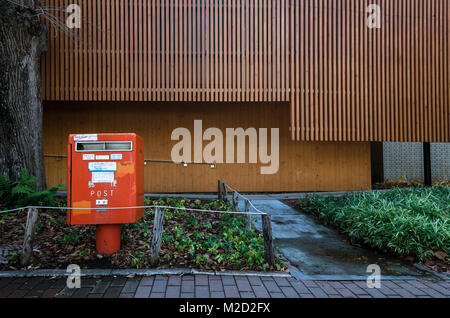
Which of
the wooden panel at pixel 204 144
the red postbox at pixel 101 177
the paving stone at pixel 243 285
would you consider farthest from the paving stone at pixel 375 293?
the wooden panel at pixel 204 144

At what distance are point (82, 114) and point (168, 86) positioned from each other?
3779 mm

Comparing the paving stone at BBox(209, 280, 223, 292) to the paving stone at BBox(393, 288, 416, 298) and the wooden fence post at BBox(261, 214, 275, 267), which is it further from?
the paving stone at BBox(393, 288, 416, 298)

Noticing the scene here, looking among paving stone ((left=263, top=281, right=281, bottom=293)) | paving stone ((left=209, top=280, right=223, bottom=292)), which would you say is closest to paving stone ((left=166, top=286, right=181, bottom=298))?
paving stone ((left=209, top=280, right=223, bottom=292))

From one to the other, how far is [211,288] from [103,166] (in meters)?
2.17

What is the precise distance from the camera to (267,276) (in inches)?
159

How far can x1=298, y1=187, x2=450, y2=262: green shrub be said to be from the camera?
191 inches

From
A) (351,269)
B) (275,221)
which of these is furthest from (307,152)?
(351,269)

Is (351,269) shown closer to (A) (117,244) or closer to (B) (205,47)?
(A) (117,244)

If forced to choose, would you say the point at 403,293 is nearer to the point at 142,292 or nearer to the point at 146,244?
the point at 142,292

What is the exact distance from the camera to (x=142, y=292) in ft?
11.5

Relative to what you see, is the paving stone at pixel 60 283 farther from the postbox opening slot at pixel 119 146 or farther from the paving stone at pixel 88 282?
the postbox opening slot at pixel 119 146

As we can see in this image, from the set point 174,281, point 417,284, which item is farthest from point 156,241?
point 417,284

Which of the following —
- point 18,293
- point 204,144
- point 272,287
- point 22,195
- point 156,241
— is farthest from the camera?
point 204,144

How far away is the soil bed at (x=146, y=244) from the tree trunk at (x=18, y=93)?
1287 millimetres
